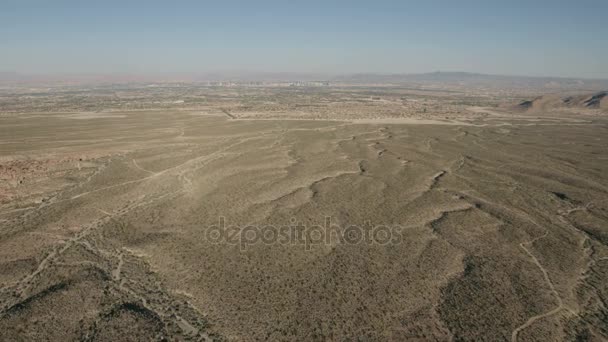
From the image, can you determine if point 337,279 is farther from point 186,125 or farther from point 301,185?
point 186,125

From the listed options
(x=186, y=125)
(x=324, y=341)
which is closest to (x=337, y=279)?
(x=324, y=341)

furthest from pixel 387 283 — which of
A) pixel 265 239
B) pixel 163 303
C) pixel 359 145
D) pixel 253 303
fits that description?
pixel 359 145

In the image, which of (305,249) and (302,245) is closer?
(305,249)

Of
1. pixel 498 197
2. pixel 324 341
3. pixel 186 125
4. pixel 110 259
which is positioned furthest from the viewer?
pixel 186 125

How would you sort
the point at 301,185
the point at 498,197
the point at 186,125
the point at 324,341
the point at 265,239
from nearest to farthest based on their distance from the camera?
the point at 324,341 < the point at 265,239 < the point at 498,197 < the point at 301,185 < the point at 186,125

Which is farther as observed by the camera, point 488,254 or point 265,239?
point 265,239

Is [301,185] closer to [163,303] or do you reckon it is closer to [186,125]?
[163,303]
